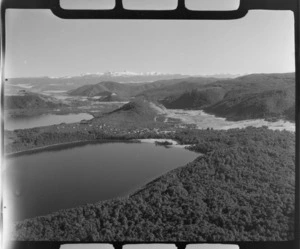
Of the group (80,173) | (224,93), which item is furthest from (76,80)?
(224,93)

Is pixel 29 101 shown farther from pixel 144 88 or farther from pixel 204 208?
pixel 204 208

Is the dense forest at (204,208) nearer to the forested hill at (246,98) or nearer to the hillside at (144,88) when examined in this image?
the forested hill at (246,98)

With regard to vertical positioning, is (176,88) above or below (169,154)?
above

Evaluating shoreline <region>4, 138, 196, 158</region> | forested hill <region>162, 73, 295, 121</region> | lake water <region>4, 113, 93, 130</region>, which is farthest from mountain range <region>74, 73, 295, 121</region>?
shoreline <region>4, 138, 196, 158</region>

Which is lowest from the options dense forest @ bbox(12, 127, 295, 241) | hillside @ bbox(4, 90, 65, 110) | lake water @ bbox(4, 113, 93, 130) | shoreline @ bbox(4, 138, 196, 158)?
dense forest @ bbox(12, 127, 295, 241)

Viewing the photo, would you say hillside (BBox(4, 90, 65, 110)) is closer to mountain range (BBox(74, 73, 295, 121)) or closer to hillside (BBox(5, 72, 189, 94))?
hillside (BBox(5, 72, 189, 94))

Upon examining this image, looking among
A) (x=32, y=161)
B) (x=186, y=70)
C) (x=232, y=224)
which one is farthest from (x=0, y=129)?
(x=232, y=224)
